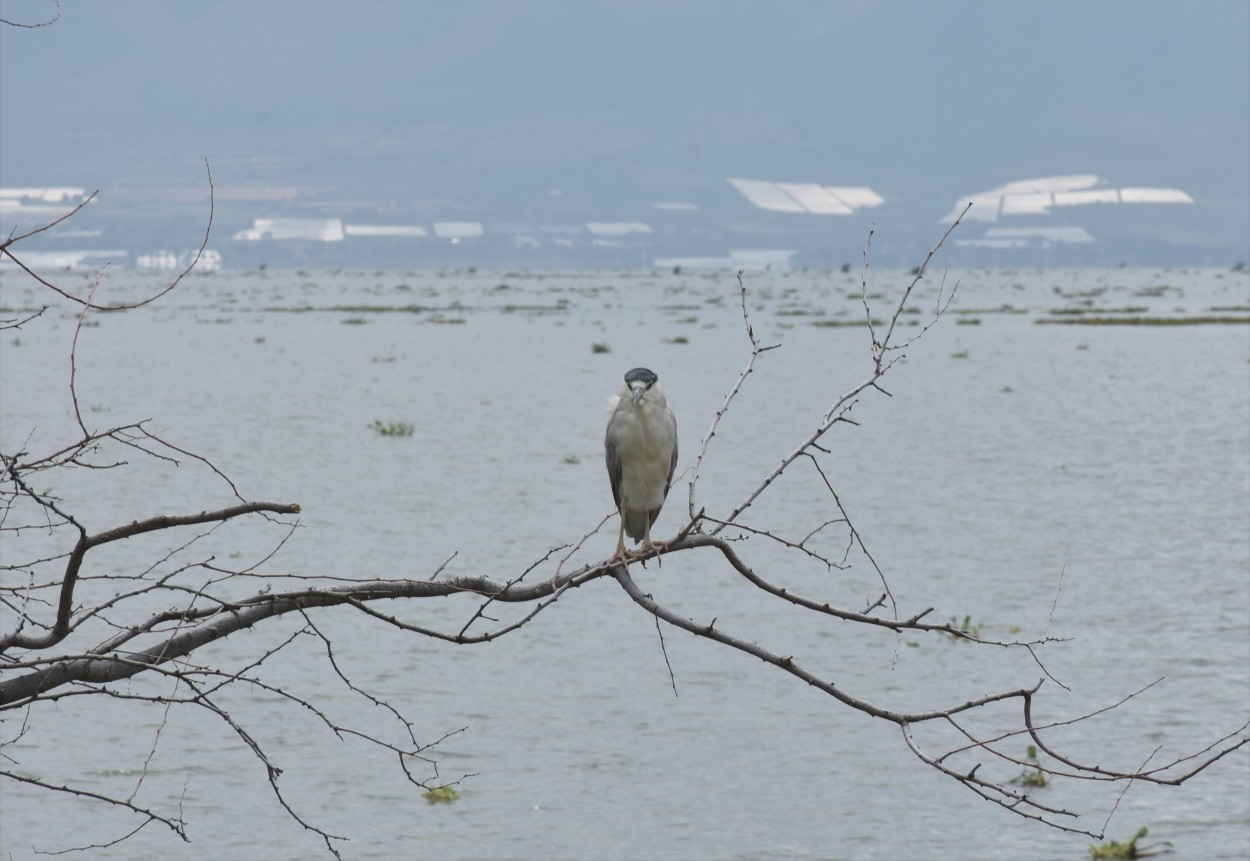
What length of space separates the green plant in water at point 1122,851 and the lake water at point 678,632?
209 mm

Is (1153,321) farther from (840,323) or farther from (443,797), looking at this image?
(443,797)

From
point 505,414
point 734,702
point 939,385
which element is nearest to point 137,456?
point 505,414

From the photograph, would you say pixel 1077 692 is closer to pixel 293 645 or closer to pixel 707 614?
pixel 707 614

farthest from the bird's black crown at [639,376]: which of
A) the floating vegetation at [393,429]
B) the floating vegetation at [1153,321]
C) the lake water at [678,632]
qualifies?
the floating vegetation at [1153,321]

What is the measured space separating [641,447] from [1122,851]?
5091 millimetres

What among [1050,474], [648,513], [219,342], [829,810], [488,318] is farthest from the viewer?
[488,318]

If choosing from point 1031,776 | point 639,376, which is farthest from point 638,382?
point 1031,776

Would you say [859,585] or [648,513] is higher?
[648,513]

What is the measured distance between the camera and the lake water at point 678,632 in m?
12.4

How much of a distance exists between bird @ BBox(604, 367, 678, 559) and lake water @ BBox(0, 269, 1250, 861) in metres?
3.31

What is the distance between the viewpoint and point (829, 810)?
1252cm

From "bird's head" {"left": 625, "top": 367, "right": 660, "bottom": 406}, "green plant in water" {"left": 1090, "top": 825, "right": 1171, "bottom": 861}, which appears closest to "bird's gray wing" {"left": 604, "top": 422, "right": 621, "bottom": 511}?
"bird's head" {"left": 625, "top": 367, "right": 660, "bottom": 406}

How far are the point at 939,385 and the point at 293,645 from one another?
114 feet

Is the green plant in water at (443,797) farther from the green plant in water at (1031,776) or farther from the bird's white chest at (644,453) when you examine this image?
the green plant in water at (1031,776)
